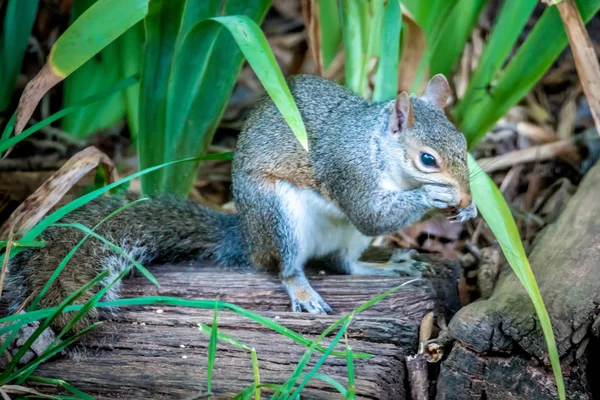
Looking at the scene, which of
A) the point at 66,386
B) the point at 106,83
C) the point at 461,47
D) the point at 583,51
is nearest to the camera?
the point at 66,386

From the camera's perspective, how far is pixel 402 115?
2215mm

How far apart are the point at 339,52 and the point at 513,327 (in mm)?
1598

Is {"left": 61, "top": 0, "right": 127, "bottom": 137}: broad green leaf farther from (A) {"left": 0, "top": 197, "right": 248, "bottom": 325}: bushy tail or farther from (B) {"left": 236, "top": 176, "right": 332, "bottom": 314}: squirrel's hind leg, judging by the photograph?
(B) {"left": 236, "top": 176, "right": 332, "bottom": 314}: squirrel's hind leg

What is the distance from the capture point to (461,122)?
9.26ft

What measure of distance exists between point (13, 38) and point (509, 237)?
179 cm

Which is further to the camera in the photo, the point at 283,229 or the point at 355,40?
the point at 355,40

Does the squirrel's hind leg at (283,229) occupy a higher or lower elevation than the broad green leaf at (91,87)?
lower

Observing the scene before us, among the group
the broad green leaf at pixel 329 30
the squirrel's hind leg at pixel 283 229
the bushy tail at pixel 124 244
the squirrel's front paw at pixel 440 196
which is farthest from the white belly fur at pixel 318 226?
the broad green leaf at pixel 329 30

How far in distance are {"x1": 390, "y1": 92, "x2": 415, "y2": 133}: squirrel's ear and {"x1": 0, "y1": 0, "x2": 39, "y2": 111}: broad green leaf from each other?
132cm

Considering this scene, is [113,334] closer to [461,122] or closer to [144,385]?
[144,385]

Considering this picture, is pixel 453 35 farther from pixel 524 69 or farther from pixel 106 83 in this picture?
pixel 106 83

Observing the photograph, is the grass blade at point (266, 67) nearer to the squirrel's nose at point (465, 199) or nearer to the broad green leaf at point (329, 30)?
the squirrel's nose at point (465, 199)

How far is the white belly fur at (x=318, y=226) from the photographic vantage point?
240cm

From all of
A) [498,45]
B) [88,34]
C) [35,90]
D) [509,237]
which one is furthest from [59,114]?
[498,45]
